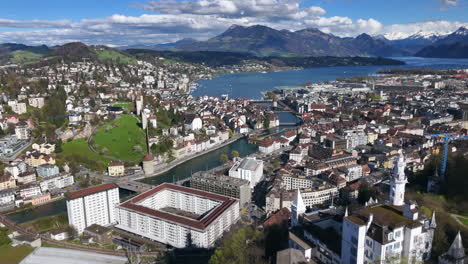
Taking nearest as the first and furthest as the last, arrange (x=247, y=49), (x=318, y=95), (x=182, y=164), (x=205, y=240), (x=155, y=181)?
(x=205, y=240), (x=155, y=181), (x=182, y=164), (x=318, y=95), (x=247, y=49)

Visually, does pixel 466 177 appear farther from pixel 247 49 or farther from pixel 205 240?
Result: pixel 247 49

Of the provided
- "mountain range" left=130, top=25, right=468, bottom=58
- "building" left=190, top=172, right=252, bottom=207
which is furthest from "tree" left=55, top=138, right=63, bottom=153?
"mountain range" left=130, top=25, right=468, bottom=58

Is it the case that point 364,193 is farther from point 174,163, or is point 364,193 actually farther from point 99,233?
point 174,163

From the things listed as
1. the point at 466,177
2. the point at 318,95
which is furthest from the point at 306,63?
the point at 466,177

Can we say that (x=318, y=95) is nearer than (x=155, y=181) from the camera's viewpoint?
No

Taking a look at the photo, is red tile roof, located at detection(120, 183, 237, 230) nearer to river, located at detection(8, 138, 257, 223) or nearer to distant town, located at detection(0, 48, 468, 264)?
distant town, located at detection(0, 48, 468, 264)

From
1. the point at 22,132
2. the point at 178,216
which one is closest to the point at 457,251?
the point at 178,216
